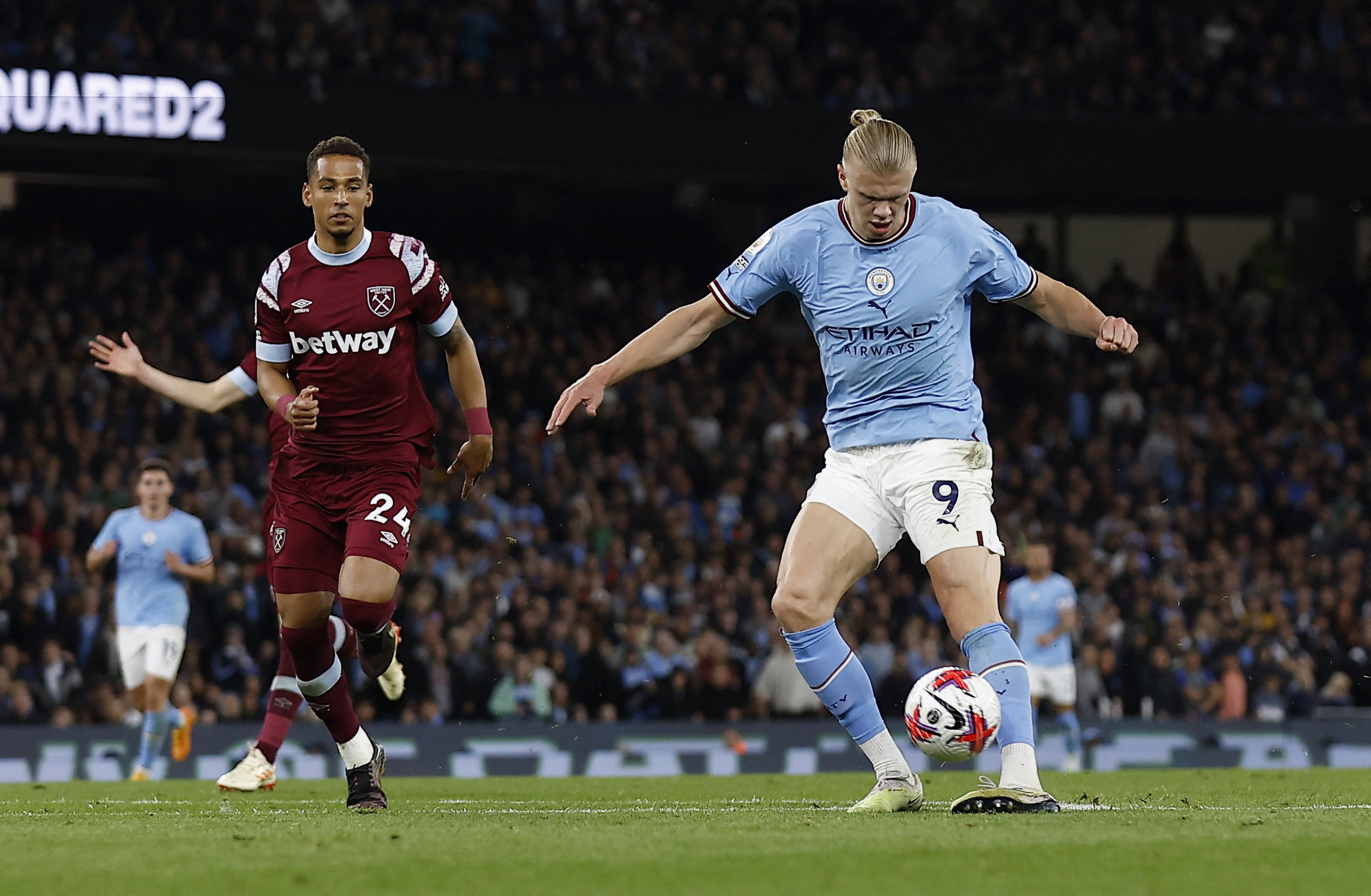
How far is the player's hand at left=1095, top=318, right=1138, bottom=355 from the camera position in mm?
6109

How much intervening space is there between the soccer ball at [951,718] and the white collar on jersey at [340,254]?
9.50 feet

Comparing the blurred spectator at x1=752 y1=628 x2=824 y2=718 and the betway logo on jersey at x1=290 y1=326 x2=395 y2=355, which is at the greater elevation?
the betway logo on jersey at x1=290 y1=326 x2=395 y2=355

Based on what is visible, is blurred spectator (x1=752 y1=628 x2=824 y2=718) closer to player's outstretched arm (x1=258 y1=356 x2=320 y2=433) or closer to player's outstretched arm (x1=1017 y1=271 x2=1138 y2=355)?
player's outstretched arm (x1=258 y1=356 x2=320 y2=433)

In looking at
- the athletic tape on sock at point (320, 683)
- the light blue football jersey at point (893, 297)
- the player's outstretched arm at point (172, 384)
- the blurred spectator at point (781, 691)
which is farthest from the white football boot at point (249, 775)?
the blurred spectator at point (781, 691)

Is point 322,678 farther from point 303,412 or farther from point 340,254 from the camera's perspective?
point 340,254

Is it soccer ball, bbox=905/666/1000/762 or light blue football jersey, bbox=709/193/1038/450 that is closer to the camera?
soccer ball, bbox=905/666/1000/762

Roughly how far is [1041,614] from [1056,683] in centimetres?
60

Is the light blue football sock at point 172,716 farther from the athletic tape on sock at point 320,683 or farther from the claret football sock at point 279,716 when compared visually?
the athletic tape on sock at point 320,683

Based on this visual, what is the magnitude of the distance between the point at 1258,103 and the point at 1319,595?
261 inches

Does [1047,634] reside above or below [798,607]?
above

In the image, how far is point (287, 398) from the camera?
696cm

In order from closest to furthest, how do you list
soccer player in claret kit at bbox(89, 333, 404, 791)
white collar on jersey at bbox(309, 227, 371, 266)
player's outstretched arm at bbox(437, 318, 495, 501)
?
white collar on jersey at bbox(309, 227, 371, 266), player's outstretched arm at bbox(437, 318, 495, 501), soccer player in claret kit at bbox(89, 333, 404, 791)

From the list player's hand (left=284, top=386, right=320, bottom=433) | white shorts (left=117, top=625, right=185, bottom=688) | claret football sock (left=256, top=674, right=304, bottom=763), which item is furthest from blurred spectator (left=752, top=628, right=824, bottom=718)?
player's hand (left=284, top=386, right=320, bottom=433)

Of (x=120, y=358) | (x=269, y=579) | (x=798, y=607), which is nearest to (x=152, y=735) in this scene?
(x=269, y=579)
